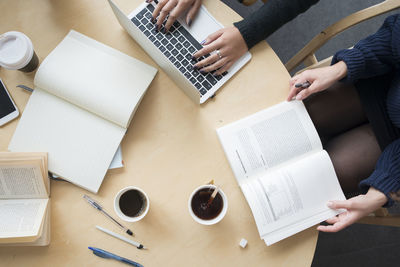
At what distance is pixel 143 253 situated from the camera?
2.84ft

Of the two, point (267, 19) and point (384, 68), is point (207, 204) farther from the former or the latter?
point (384, 68)

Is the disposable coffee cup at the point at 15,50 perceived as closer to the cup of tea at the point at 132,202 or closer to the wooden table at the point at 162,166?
the wooden table at the point at 162,166

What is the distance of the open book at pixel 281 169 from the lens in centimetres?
86

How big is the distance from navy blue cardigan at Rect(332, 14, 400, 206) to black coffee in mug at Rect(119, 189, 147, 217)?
25.5 inches

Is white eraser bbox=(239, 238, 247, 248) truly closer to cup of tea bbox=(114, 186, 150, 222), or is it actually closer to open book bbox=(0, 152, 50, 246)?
cup of tea bbox=(114, 186, 150, 222)

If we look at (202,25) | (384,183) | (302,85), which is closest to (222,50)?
(202,25)

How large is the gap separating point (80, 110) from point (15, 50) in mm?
231

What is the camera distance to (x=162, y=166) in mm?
899

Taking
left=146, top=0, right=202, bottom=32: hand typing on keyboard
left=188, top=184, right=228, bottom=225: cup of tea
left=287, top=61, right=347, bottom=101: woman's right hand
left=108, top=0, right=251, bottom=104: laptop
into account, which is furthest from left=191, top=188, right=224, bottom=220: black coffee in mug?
left=146, top=0, right=202, bottom=32: hand typing on keyboard

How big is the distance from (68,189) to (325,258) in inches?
53.3

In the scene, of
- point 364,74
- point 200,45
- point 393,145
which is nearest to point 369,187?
point 393,145

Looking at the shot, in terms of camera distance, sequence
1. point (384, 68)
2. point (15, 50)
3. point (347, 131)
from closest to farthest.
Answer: point (15, 50), point (384, 68), point (347, 131)

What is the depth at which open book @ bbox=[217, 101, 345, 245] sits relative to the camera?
2.83 ft

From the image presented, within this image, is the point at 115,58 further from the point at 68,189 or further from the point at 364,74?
the point at 364,74
